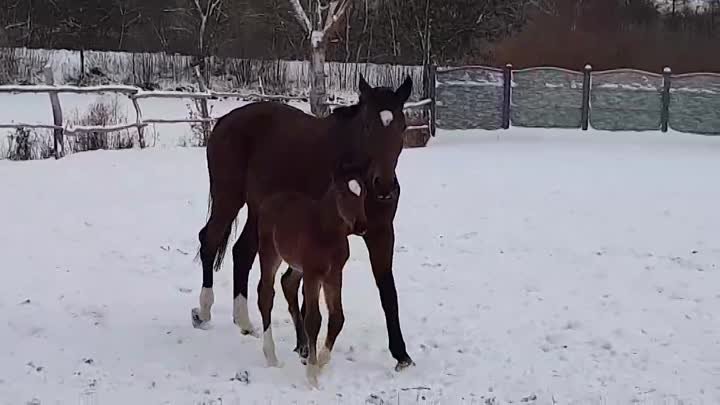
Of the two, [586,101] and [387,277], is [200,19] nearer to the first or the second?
[586,101]

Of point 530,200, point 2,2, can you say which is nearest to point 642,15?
point 2,2

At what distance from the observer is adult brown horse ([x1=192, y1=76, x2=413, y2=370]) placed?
13.7 ft

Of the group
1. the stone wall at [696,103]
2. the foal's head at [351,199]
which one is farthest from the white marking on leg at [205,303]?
the stone wall at [696,103]

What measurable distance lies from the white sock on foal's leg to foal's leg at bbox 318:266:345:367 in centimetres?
83

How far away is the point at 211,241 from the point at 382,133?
1.75m

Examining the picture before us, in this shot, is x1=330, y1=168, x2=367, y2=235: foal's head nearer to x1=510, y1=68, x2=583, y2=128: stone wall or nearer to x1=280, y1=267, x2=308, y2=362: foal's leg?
x1=280, y1=267, x2=308, y2=362: foal's leg

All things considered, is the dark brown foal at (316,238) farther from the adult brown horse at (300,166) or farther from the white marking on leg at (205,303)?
the white marking on leg at (205,303)

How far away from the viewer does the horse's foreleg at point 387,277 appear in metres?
4.53

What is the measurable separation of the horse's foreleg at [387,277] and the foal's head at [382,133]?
0.41 metres

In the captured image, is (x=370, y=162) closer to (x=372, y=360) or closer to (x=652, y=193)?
(x=372, y=360)

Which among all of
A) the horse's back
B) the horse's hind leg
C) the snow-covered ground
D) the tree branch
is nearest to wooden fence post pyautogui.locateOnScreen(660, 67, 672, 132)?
the tree branch

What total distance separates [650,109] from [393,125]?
17.5 m

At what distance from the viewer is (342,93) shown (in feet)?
85.1

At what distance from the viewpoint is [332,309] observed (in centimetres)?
436
